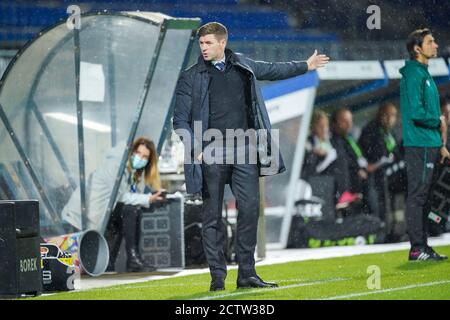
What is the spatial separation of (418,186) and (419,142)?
369 millimetres

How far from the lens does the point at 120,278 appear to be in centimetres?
1191

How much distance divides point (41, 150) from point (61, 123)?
32 centimetres

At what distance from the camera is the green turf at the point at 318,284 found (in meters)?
9.12

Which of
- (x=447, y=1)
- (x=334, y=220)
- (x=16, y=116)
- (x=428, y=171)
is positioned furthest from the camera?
(x=447, y=1)

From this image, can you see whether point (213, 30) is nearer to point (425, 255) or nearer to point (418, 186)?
point (418, 186)

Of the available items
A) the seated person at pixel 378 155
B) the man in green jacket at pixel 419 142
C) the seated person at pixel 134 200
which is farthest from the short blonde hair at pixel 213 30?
the seated person at pixel 378 155

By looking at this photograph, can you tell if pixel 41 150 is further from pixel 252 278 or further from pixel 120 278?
pixel 252 278

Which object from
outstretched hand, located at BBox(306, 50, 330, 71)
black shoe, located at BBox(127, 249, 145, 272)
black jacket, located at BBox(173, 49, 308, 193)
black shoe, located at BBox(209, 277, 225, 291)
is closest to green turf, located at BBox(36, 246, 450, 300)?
black shoe, located at BBox(209, 277, 225, 291)

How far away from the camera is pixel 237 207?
9.41 metres

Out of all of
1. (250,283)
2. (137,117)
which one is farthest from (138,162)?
(250,283)

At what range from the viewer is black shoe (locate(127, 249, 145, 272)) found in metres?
12.5

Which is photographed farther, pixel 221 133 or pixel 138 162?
pixel 138 162

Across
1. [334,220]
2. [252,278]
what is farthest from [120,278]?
[334,220]

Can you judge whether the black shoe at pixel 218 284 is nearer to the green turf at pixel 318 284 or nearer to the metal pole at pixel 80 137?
the green turf at pixel 318 284
